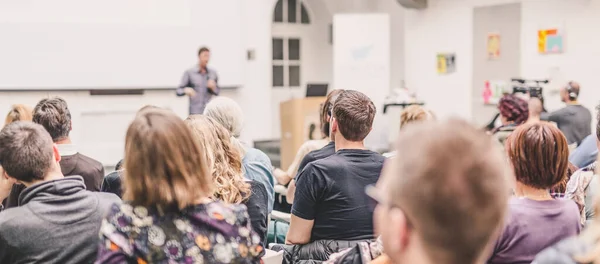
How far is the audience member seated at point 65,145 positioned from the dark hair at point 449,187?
269 centimetres

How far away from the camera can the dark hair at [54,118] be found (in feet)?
12.1

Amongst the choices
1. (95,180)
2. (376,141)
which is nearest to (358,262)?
(95,180)

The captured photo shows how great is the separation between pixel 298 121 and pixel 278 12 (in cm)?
260

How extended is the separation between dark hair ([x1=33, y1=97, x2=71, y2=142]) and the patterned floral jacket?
78.9 inches

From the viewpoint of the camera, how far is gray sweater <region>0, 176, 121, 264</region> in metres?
2.18

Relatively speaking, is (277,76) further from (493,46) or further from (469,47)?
(493,46)

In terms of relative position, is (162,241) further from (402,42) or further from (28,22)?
(402,42)

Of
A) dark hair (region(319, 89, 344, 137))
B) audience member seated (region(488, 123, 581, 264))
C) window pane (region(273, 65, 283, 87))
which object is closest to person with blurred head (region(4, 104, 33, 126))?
dark hair (region(319, 89, 344, 137))

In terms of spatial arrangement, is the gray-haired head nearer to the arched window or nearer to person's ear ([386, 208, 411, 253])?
person's ear ([386, 208, 411, 253])

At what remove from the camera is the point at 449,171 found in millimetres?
1139

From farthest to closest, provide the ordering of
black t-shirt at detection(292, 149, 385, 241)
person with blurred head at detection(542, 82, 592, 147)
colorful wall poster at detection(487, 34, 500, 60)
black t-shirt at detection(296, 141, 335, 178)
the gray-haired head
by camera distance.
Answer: colorful wall poster at detection(487, 34, 500, 60) < person with blurred head at detection(542, 82, 592, 147) < the gray-haired head < black t-shirt at detection(296, 141, 335, 178) < black t-shirt at detection(292, 149, 385, 241)

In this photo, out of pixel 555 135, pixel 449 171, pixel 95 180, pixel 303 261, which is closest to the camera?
pixel 449 171

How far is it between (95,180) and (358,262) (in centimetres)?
209

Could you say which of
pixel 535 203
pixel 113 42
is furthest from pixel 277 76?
pixel 535 203
